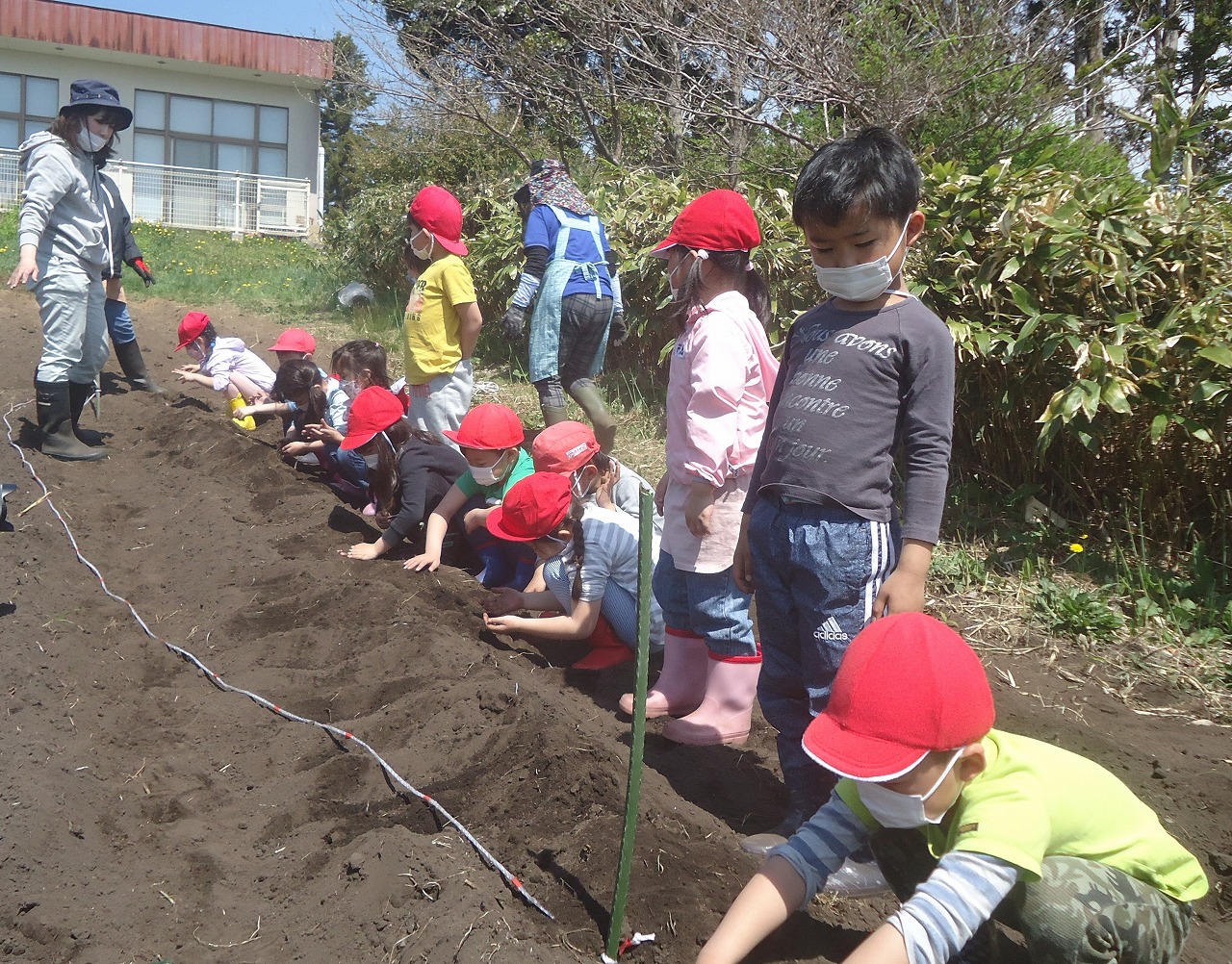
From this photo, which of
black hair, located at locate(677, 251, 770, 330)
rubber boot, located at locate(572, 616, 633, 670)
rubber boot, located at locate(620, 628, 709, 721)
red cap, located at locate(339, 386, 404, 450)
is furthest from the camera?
red cap, located at locate(339, 386, 404, 450)

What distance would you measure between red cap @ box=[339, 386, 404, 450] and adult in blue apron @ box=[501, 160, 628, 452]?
734mm

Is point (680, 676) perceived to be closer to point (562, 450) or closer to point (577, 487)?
point (577, 487)

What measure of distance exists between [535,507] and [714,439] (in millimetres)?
987

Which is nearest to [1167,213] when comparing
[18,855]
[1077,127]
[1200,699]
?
[1200,699]

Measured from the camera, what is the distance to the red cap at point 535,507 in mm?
3941

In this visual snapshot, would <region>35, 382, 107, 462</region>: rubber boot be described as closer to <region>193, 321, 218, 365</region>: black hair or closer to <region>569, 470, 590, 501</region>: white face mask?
<region>193, 321, 218, 365</region>: black hair

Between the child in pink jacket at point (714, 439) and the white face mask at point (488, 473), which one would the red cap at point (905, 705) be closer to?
the child in pink jacket at point (714, 439)

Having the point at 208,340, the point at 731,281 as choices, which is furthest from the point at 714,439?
the point at 208,340

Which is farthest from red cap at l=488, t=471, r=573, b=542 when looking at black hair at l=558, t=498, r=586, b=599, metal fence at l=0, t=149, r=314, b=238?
metal fence at l=0, t=149, r=314, b=238

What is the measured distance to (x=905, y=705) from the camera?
5.86 feet

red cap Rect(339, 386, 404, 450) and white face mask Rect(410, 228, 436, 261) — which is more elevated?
white face mask Rect(410, 228, 436, 261)

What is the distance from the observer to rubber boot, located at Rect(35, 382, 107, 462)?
6.68 metres

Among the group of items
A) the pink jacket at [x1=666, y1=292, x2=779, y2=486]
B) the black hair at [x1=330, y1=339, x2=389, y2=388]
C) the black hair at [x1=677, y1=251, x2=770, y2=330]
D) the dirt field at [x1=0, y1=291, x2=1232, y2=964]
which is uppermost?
the black hair at [x1=677, y1=251, x2=770, y2=330]

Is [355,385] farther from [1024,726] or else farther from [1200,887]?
[1200,887]
